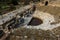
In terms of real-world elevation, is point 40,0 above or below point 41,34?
below

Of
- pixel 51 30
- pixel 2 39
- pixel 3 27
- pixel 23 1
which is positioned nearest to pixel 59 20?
pixel 51 30

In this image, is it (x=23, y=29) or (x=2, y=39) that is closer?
(x=2, y=39)

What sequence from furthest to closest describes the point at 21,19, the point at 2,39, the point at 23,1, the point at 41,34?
1. the point at 23,1
2. the point at 21,19
3. the point at 41,34
4. the point at 2,39

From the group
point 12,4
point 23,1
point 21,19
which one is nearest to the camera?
point 21,19

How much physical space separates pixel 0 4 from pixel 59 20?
21.5ft

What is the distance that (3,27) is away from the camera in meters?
11.1

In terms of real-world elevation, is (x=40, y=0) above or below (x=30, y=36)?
below

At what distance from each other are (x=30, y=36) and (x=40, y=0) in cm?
1179

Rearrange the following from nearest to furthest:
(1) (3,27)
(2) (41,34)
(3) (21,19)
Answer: (2) (41,34) → (1) (3,27) → (3) (21,19)

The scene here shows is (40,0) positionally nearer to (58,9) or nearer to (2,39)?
(58,9)

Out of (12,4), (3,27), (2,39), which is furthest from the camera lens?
(12,4)

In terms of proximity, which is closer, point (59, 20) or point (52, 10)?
point (59, 20)

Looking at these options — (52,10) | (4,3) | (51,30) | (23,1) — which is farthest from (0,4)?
(51,30)

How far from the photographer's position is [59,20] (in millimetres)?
13602
